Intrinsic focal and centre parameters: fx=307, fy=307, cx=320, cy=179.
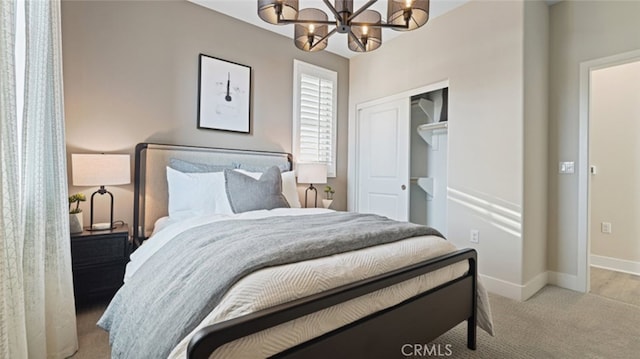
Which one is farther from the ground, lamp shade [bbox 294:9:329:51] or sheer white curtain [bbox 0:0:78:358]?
lamp shade [bbox 294:9:329:51]

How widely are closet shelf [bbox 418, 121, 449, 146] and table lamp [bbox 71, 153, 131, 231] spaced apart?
3.42 meters

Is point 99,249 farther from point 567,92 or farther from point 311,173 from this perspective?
point 567,92

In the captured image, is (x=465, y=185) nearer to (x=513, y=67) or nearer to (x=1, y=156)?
(x=513, y=67)

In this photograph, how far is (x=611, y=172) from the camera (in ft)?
11.9

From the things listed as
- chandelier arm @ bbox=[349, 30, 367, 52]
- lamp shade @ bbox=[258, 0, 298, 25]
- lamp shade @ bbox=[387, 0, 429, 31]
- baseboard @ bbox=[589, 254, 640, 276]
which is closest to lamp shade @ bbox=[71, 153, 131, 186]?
lamp shade @ bbox=[258, 0, 298, 25]

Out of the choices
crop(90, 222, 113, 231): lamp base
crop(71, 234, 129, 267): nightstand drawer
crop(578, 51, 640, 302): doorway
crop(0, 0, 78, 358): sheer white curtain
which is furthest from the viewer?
crop(578, 51, 640, 302): doorway

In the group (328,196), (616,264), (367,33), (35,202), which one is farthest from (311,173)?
(616,264)

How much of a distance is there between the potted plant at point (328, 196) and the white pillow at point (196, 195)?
5.36 feet

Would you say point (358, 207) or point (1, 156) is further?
point (358, 207)

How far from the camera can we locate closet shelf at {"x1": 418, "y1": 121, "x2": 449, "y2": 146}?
3.93m

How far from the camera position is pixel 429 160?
4379 mm

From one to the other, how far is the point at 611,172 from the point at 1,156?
210 inches

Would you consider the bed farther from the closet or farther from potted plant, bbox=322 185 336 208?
the closet

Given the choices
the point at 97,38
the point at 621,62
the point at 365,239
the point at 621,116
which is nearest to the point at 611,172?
the point at 621,116
